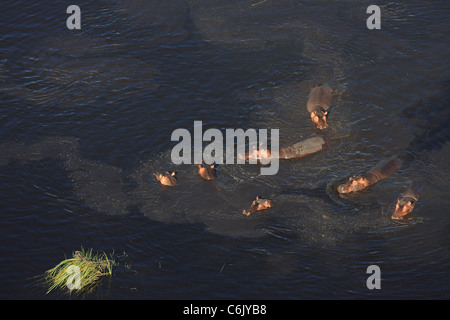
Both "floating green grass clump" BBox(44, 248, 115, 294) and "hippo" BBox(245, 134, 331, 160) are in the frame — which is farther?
"hippo" BBox(245, 134, 331, 160)

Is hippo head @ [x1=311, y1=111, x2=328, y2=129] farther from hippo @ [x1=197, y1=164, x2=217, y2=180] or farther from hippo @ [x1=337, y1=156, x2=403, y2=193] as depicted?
hippo @ [x1=197, y1=164, x2=217, y2=180]

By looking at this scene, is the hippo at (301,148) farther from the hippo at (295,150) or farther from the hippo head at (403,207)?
the hippo head at (403,207)

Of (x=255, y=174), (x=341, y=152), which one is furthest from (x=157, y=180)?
(x=341, y=152)

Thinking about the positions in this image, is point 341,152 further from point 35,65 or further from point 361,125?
point 35,65

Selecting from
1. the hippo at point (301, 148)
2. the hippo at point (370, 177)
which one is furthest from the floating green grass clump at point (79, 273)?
the hippo at point (370, 177)

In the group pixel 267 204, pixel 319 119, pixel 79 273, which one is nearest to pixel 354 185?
pixel 267 204

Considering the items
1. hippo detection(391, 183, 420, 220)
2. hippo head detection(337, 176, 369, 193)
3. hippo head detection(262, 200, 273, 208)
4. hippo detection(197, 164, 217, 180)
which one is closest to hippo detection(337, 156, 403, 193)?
hippo head detection(337, 176, 369, 193)

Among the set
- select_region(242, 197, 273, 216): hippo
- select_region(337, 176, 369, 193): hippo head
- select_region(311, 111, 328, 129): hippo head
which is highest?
select_region(311, 111, 328, 129): hippo head

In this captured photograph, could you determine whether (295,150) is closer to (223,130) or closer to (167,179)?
(223,130)
